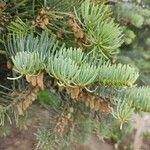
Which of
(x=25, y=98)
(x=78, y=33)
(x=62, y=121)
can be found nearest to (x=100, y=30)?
(x=78, y=33)

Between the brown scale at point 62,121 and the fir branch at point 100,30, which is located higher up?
the fir branch at point 100,30

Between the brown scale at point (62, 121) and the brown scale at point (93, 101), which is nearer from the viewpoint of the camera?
the brown scale at point (93, 101)

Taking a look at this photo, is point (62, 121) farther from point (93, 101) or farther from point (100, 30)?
point (100, 30)

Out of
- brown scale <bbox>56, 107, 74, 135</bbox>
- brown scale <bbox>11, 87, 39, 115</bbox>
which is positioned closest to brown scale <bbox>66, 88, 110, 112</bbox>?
brown scale <bbox>11, 87, 39, 115</bbox>

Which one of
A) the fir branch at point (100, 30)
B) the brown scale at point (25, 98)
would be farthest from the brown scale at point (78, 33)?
the brown scale at point (25, 98)

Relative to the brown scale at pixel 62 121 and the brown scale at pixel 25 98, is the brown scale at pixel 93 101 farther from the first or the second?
the brown scale at pixel 62 121

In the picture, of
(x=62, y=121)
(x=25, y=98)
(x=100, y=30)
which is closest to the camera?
(x=100, y=30)

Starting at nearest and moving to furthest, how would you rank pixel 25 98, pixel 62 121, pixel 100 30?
pixel 100 30, pixel 25 98, pixel 62 121

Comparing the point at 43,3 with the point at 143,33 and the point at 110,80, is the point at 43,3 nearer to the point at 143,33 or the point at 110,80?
the point at 110,80

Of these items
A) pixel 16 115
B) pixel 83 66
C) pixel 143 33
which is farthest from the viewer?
pixel 143 33

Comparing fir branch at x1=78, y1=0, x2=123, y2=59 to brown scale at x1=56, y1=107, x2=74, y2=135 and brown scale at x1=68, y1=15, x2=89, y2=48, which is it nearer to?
brown scale at x1=68, y1=15, x2=89, y2=48

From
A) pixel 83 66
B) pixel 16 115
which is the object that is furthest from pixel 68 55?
pixel 16 115
